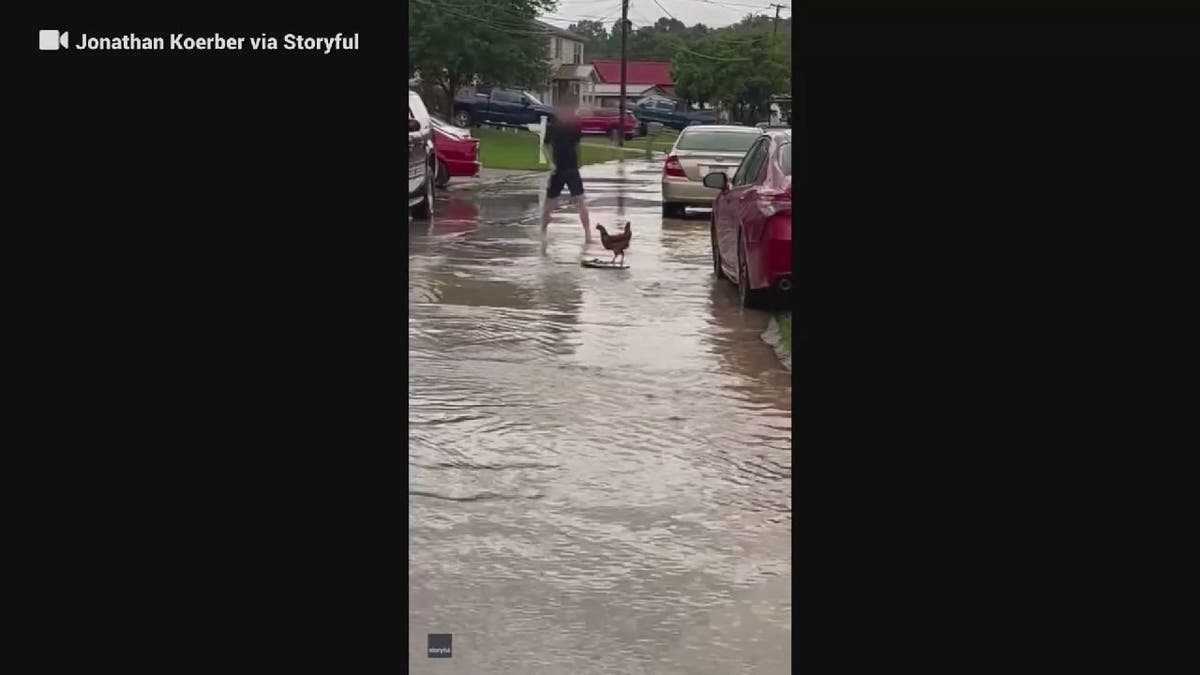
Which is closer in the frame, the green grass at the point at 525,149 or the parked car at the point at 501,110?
the green grass at the point at 525,149

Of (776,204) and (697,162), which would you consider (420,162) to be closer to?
(697,162)

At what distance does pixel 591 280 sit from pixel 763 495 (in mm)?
6499

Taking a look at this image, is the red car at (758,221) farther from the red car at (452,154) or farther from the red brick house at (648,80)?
the red brick house at (648,80)

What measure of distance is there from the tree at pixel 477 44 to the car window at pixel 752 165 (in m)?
23.1

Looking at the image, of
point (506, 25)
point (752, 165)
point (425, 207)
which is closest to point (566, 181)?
point (752, 165)

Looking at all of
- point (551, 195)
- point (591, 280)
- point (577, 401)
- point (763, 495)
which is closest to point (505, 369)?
point (577, 401)

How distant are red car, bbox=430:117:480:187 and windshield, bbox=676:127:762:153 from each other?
4562mm

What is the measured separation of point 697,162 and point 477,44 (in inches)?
830

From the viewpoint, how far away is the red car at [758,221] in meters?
9.52

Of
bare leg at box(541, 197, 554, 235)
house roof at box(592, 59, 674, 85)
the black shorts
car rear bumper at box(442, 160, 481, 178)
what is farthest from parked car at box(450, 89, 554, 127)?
the black shorts

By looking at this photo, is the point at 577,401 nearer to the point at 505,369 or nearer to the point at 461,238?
the point at 505,369

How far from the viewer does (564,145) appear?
523 inches

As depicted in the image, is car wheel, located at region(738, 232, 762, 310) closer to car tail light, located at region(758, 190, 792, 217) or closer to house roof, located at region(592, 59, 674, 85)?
car tail light, located at region(758, 190, 792, 217)
